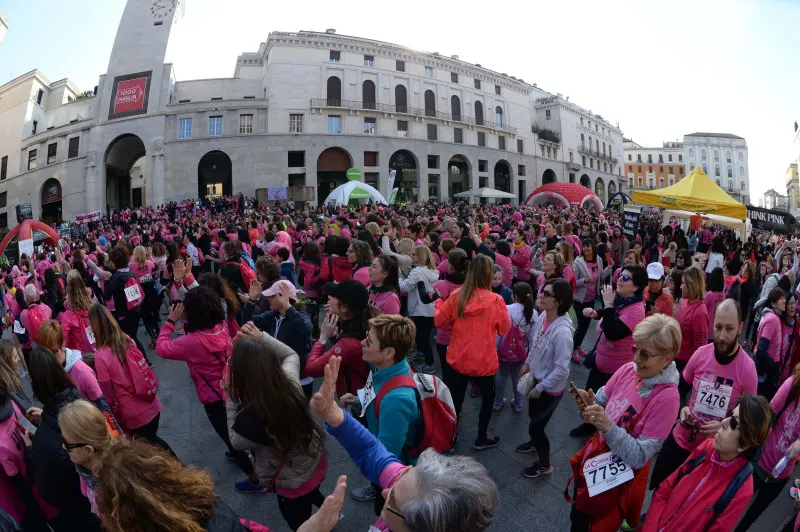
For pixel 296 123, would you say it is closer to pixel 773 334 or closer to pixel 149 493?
pixel 773 334

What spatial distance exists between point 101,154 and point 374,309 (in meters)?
40.5

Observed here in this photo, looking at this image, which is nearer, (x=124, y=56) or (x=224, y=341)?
(x=224, y=341)

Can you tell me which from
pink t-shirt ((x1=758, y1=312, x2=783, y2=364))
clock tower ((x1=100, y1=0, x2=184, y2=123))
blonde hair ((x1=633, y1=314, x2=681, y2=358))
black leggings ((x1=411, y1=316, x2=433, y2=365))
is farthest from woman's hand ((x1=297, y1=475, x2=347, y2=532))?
clock tower ((x1=100, y1=0, x2=184, y2=123))

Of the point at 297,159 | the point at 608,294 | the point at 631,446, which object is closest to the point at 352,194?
the point at 297,159

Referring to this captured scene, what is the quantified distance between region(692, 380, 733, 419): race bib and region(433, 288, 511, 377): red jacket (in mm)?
1448

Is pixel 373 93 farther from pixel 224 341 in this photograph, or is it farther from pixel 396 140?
pixel 224 341

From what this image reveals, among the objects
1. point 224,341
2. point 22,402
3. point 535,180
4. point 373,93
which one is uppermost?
point 373,93

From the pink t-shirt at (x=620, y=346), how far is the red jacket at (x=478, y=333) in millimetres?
914

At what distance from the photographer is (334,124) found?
3547 cm

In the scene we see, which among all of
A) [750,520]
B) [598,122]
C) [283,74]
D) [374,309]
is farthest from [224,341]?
[598,122]

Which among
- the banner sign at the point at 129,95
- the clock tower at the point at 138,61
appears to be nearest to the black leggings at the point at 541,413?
the clock tower at the point at 138,61

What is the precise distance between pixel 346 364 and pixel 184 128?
119ft

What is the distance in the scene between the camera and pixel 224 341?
3.42 meters

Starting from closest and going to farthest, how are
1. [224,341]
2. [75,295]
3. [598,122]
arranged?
[224,341] < [75,295] < [598,122]
